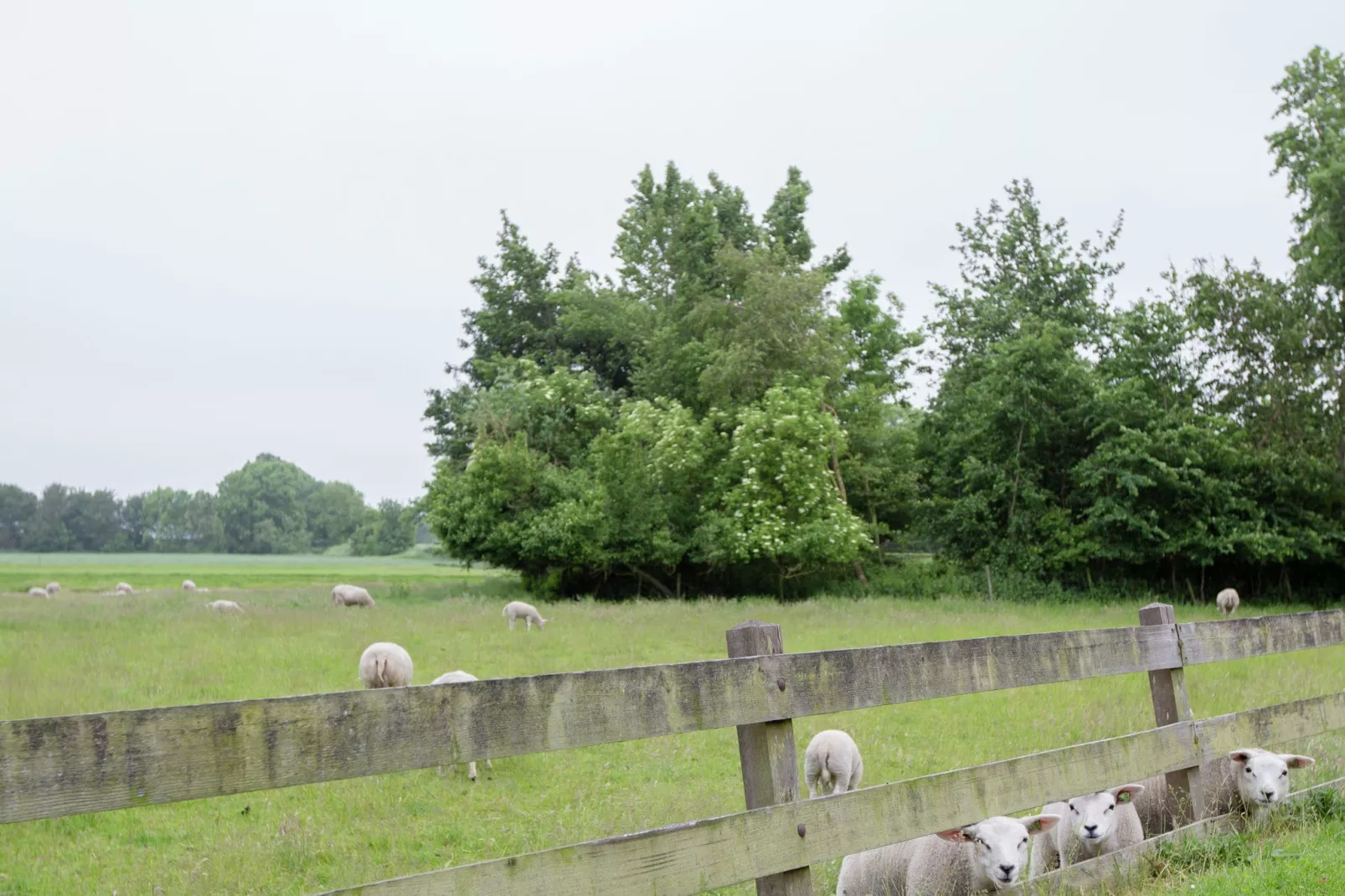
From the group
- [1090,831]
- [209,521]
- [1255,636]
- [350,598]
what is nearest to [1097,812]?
[1090,831]

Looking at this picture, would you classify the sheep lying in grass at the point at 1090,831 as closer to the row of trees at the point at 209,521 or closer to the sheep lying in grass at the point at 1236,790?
the sheep lying in grass at the point at 1236,790

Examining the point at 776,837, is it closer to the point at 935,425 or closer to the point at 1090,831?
the point at 1090,831

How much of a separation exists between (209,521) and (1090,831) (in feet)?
445

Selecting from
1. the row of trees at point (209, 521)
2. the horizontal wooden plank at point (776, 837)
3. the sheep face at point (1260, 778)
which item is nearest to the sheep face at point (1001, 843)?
the horizontal wooden plank at point (776, 837)

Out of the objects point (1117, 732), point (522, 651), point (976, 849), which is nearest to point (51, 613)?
point (522, 651)

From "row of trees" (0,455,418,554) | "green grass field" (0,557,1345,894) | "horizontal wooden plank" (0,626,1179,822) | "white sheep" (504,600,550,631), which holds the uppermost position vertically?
"row of trees" (0,455,418,554)

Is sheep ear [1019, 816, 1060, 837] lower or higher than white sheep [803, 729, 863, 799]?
higher

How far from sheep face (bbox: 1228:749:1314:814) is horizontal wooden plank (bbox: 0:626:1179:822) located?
2875 mm

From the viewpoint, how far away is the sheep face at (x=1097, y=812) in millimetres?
5797

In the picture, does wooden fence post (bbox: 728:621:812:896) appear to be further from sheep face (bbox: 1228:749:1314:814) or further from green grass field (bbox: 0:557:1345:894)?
sheep face (bbox: 1228:749:1314:814)

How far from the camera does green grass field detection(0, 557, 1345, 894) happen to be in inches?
327

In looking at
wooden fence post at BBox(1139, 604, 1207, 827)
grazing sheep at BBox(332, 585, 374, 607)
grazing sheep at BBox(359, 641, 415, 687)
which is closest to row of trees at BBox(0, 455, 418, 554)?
grazing sheep at BBox(332, 585, 374, 607)

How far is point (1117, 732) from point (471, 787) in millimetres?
7281

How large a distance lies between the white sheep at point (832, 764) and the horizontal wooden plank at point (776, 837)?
3713mm
